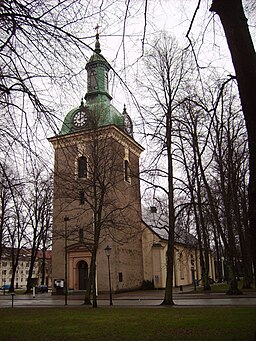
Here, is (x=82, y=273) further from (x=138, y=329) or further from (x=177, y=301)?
(x=138, y=329)

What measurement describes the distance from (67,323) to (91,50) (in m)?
10.3

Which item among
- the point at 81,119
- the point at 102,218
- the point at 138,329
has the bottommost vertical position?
the point at 138,329

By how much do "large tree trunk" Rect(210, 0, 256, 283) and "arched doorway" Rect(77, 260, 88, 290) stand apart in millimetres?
34790

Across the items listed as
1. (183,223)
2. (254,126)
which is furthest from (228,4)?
(183,223)

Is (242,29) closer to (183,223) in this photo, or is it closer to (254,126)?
(254,126)

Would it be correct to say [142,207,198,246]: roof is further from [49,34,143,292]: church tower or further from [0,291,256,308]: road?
[0,291,256,308]: road

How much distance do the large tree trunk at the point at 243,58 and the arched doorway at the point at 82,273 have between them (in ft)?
114

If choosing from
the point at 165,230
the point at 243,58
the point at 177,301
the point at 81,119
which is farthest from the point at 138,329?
the point at 165,230

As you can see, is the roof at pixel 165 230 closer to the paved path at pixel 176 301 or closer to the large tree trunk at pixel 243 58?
the paved path at pixel 176 301

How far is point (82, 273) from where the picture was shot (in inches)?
1502

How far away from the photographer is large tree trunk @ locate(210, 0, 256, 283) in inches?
199

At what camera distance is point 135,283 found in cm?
4169

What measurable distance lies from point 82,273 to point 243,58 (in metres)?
35.6

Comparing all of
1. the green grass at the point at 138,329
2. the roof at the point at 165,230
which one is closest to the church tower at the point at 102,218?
the roof at the point at 165,230
